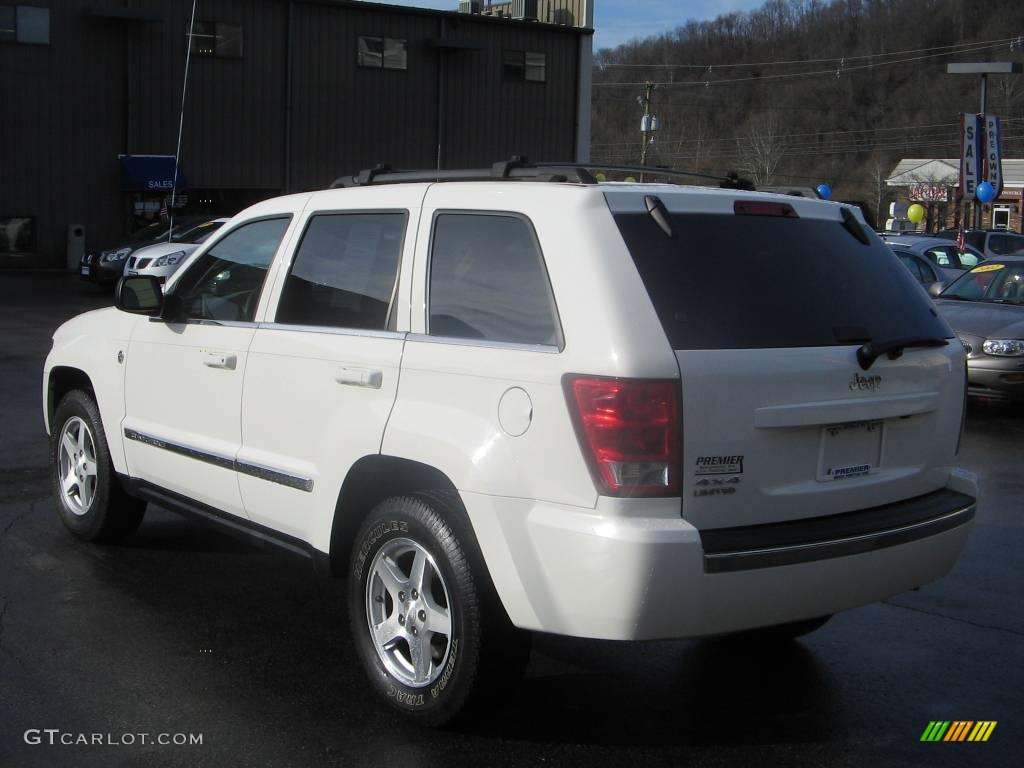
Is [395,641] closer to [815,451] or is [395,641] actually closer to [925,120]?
[815,451]

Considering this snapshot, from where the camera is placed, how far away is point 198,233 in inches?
900

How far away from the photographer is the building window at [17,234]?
32031 mm

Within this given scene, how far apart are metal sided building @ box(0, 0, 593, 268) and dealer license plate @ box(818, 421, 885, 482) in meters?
30.6

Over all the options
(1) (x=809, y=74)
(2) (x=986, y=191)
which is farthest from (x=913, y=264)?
(1) (x=809, y=74)

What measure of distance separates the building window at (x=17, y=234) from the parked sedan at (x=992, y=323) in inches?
1029

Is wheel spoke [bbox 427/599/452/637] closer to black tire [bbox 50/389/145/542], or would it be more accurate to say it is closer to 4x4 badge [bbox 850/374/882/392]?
4x4 badge [bbox 850/374/882/392]

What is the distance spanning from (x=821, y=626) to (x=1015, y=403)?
7.85m

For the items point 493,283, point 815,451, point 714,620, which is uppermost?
point 493,283

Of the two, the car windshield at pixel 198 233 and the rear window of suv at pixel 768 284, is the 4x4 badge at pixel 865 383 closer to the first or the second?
the rear window of suv at pixel 768 284

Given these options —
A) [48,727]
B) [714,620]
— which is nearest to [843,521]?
[714,620]

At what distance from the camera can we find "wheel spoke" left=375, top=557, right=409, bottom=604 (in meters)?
4.29

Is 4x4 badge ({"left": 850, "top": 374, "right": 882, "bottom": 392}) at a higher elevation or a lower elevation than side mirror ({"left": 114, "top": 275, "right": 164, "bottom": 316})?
lower

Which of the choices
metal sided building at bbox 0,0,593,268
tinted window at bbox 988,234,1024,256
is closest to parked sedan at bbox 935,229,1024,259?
tinted window at bbox 988,234,1024,256

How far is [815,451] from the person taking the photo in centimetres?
397
